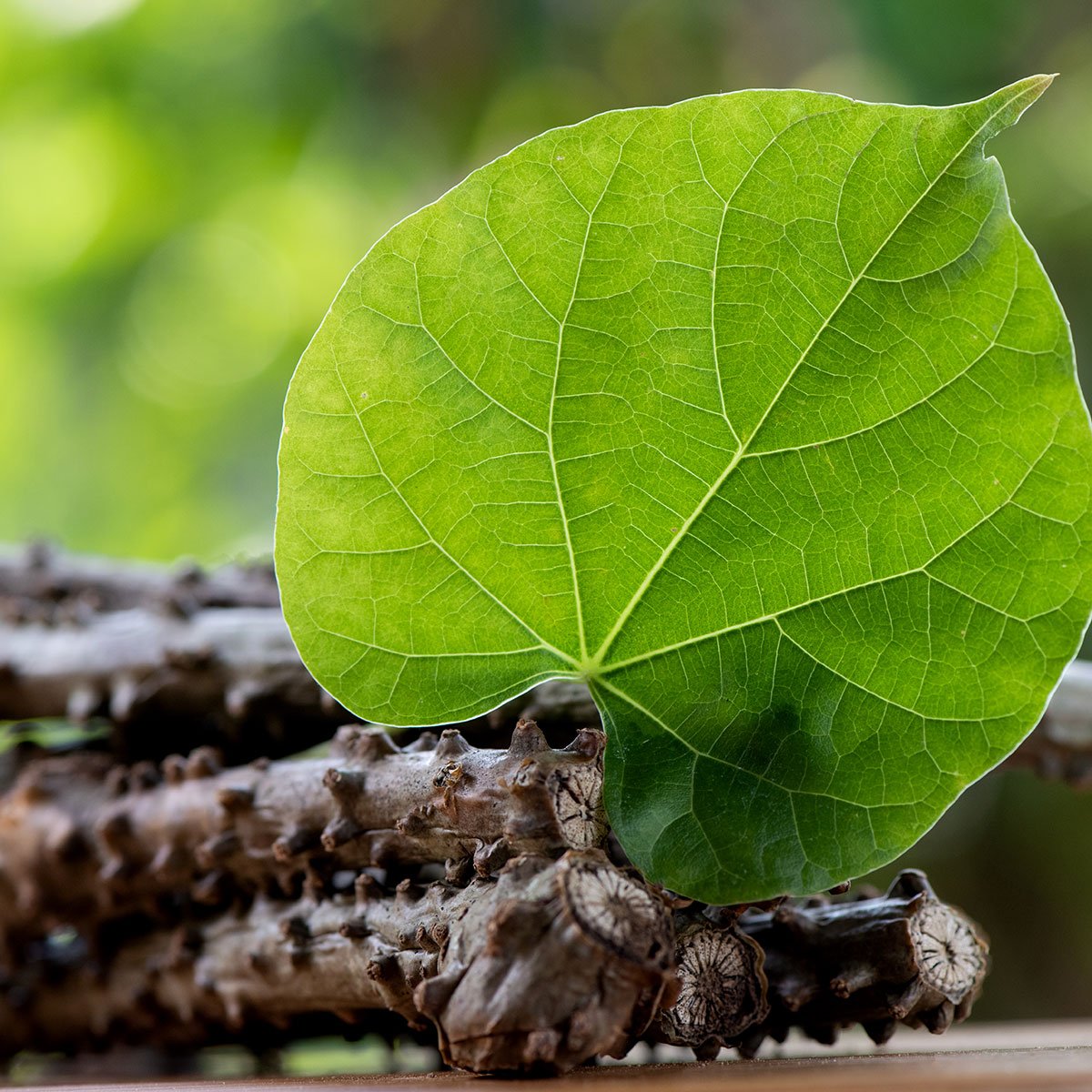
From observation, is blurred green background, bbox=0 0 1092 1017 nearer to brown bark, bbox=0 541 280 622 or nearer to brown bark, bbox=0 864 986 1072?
brown bark, bbox=0 541 280 622

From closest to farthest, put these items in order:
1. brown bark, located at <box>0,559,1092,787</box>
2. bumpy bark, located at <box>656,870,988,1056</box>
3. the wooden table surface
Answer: the wooden table surface
bumpy bark, located at <box>656,870,988,1056</box>
brown bark, located at <box>0,559,1092,787</box>

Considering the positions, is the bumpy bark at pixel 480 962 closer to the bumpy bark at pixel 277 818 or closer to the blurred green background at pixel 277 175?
the bumpy bark at pixel 277 818

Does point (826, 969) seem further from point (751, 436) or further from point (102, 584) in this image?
point (102, 584)

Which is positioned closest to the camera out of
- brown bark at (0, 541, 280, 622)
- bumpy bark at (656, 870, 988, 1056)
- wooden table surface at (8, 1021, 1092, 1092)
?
wooden table surface at (8, 1021, 1092, 1092)

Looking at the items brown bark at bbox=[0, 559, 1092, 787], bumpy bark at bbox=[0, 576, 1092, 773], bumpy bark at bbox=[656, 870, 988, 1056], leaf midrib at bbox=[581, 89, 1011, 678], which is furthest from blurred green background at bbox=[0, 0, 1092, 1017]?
leaf midrib at bbox=[581, 89, 1011, 678]

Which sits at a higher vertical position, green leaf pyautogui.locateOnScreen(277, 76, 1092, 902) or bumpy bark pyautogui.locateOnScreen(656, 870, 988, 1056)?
green leaf pyautogui.locateOnScreen(277, 76, 1092, 902)

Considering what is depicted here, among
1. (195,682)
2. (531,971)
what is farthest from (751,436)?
(195,682)

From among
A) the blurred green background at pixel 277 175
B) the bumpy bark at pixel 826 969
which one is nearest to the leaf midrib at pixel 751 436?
the bumpy bark at pixel 826 969

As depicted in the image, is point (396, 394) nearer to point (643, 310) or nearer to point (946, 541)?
point (643, 310)
